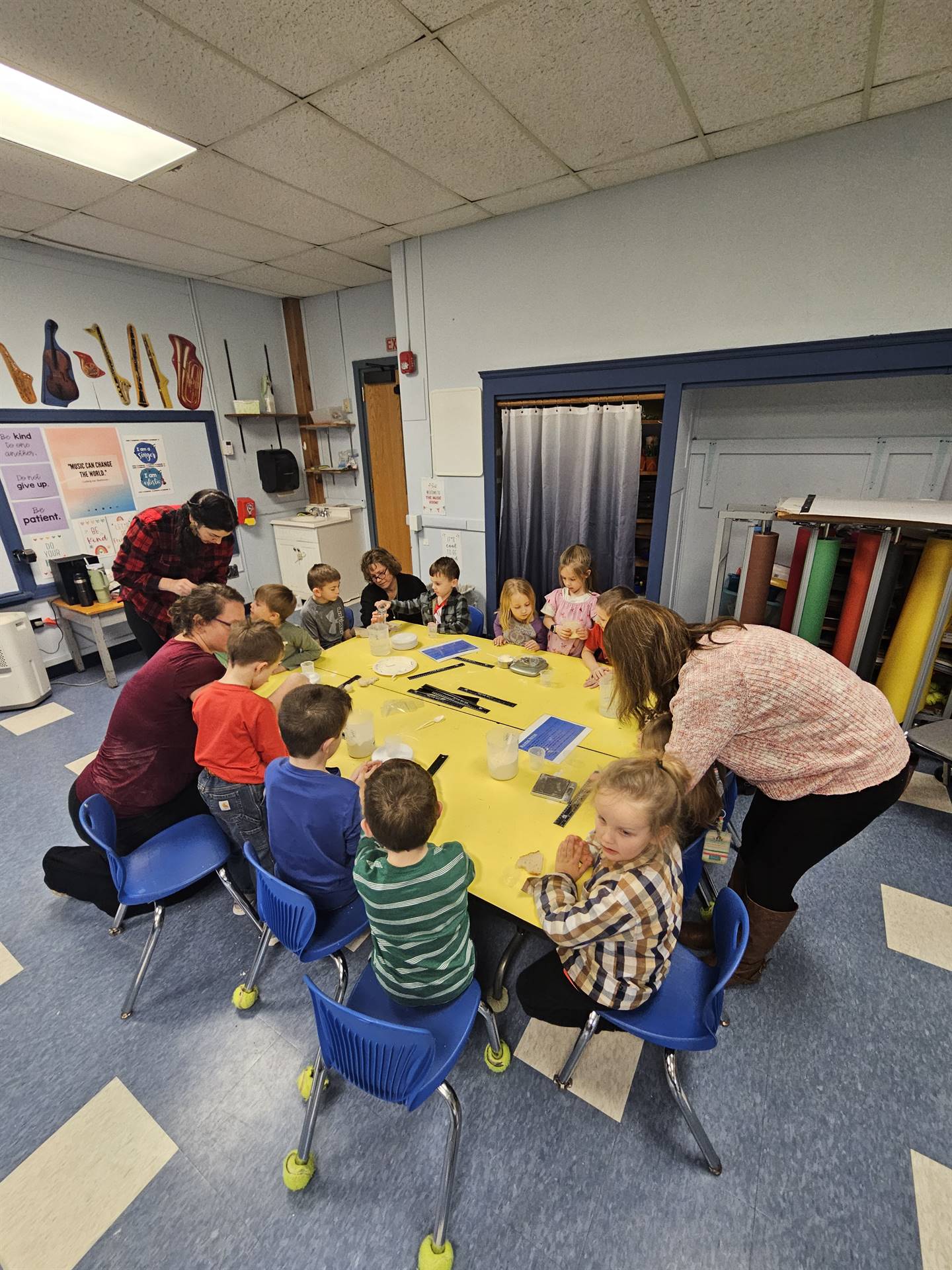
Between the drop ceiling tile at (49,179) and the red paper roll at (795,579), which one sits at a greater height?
the drop ceiling tile at (49,179)

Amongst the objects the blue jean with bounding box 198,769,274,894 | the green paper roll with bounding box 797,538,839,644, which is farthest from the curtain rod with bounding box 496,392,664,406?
the blue jean with bounding box 198,769,274,894

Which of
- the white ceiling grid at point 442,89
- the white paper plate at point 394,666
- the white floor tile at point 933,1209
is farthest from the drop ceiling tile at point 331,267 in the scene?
the white floor tile at point 933,1209

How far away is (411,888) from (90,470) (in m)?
4.75

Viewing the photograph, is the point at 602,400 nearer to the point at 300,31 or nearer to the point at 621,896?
the point at 300,31

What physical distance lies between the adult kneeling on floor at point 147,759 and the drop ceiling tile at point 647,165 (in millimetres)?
2955

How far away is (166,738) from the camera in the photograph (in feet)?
6.77

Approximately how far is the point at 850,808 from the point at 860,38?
8.54 ft

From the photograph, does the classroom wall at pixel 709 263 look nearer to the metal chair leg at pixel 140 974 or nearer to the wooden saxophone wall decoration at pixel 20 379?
the wooden saxophone wall decoration at pixel 20 379

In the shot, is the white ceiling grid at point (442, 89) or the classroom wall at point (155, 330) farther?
the classroom wall at point (155, 330)

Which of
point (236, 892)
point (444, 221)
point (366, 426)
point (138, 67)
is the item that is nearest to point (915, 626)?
point (236, 892)

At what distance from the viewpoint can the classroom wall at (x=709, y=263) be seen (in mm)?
2443

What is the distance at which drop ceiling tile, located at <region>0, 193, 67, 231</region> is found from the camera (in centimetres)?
301

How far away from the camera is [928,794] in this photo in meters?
2.80

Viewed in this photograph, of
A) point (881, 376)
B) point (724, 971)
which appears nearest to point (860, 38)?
point (881, 376)
